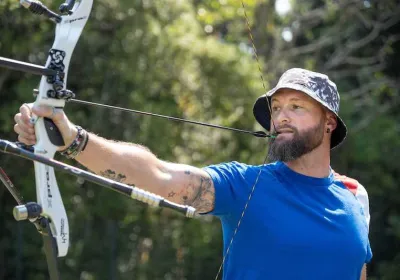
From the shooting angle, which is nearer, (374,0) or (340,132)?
→ (340,132)

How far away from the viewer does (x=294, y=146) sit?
3.32m

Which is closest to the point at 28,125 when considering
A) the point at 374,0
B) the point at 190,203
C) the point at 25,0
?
the point at 25,0

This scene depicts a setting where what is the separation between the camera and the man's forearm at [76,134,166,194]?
105 inches

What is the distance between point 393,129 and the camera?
1146 cm

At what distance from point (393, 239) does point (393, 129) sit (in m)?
1.46

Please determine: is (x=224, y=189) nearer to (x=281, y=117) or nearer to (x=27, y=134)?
(x=281, y=117)

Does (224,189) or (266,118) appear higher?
(266,118)

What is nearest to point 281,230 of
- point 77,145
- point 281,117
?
point 281,117

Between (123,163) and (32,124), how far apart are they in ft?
1.38

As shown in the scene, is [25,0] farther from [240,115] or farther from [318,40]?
[318,40]

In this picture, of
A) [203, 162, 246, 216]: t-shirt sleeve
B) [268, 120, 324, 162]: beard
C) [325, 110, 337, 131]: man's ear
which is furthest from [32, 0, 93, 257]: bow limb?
[325, 110, 337, 131]: man's ear

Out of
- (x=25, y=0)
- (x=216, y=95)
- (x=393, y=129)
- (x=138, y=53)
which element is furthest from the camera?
(x=393, y=129)

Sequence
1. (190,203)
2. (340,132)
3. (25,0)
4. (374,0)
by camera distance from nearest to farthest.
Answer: (25,0) < (190,203) < (340,132) < (374,0)

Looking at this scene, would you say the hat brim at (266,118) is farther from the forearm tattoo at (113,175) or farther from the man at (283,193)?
the forearm tattoo at (113,175)
